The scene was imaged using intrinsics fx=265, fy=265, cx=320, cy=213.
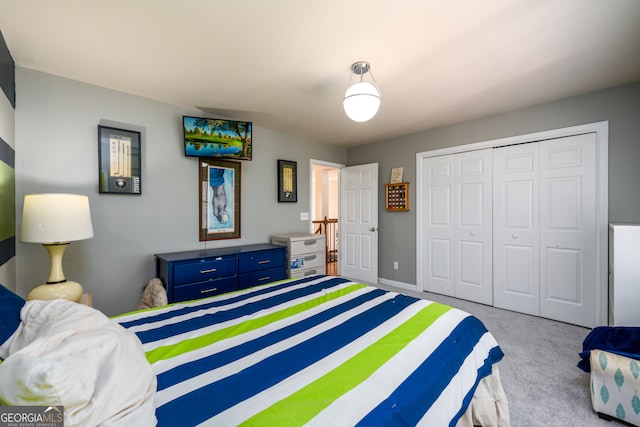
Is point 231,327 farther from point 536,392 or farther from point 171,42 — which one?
point 536,392

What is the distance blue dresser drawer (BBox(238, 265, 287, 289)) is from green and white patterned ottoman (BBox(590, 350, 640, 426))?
2.76 meters

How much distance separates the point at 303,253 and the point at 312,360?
8.32 ft

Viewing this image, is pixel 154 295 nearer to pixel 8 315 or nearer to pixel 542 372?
pixel 8 315

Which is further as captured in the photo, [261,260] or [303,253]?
[303,253]

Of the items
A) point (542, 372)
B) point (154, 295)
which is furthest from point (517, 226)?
point (154, 295)

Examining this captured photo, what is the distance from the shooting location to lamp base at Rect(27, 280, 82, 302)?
1.69m

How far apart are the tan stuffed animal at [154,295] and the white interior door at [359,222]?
305 cm

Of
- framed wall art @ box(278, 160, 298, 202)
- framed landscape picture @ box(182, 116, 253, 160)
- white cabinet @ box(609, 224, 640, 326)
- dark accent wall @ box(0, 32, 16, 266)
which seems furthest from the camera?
framed wall art @ box(278, 160, 298, 202)

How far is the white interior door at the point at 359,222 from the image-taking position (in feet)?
14.7

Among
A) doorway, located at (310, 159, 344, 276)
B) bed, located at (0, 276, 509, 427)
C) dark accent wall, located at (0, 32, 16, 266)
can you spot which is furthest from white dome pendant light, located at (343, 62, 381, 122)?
doorway, located at (310, 159, 344, 276)

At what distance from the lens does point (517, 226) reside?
10.5 ft

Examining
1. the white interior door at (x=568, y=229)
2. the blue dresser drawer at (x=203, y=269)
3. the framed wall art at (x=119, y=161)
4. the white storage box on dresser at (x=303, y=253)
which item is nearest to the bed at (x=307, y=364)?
the blue dresser drawer at (x=203, y=269)

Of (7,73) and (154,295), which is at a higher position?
(7,73)

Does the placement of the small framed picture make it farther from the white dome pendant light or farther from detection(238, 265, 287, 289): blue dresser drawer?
the white dome pendant light
